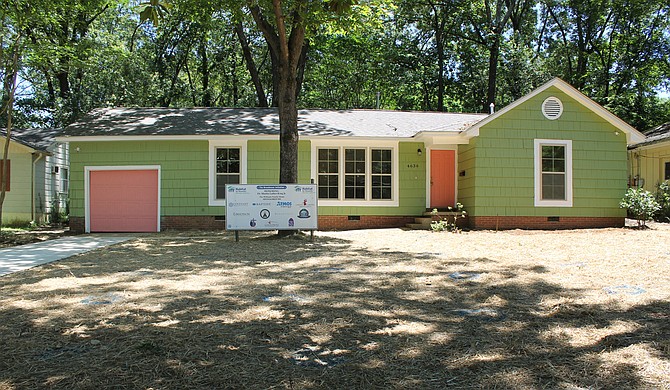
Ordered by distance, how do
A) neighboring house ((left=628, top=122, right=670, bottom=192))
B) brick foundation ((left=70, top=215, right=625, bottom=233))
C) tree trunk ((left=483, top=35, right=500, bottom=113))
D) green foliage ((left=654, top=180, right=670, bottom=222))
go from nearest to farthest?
brick foundation ((left=70, top=215, right=625, bottom=233)) < green foliage ((left=654, top=180, right=670, bottom=222)) < neighboring house ((left=628, top=122, right=670, bottom=192)) < tree trunk ((left=483, top=35, right=500, bottom=113))

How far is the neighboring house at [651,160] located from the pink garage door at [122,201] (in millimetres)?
15905

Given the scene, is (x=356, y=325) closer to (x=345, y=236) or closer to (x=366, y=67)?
(x=345, y=236)

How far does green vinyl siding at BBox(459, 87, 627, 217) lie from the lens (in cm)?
1355

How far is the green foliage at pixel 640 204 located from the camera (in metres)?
13.1

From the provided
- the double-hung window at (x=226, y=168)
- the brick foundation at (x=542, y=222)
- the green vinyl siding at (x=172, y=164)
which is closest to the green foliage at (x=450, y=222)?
the brick foundation at (x=542, y=222)

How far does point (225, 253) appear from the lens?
28.7ft

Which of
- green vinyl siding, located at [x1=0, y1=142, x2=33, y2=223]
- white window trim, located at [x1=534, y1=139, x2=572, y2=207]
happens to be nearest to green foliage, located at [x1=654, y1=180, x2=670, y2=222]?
white window trim, located at [x1=534, y1=139, x2=572, y2=207]

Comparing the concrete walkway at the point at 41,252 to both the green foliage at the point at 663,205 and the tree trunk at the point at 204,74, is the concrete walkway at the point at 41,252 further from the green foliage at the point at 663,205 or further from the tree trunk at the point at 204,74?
the tree trunk at the point at 204,74

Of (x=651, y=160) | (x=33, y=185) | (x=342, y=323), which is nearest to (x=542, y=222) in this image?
(x=651, y=160)

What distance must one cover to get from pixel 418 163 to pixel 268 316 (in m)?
11.2

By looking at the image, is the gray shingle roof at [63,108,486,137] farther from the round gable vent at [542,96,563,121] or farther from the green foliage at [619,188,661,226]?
the green foliage at [619,188,661,226]

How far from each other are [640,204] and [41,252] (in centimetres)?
1397

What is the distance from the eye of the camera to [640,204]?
1315cm

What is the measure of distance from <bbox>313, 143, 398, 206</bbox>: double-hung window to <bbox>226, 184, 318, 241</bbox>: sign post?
4.38m
